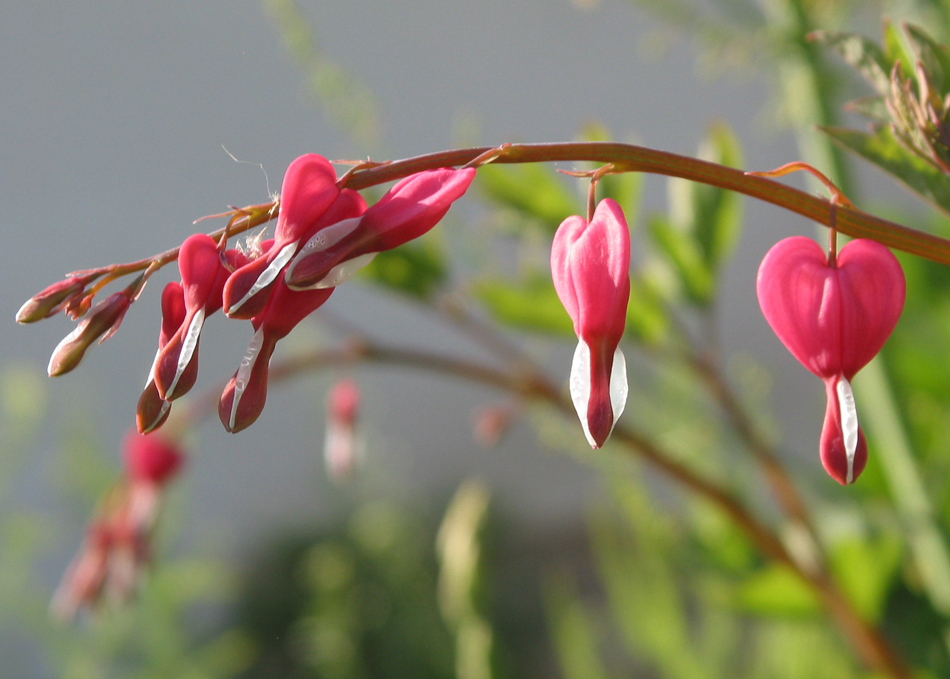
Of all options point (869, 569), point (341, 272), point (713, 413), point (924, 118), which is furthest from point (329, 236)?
point (713, 413)

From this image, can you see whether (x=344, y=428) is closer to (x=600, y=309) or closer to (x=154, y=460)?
(x=154, y=460)

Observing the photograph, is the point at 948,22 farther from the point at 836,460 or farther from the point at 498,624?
the point at 498,624

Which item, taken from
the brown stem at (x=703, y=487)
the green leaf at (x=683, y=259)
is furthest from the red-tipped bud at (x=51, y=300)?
the green leaf at (x=683, y=259)

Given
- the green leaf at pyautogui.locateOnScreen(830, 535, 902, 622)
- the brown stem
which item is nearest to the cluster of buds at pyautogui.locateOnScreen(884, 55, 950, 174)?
the brown stem

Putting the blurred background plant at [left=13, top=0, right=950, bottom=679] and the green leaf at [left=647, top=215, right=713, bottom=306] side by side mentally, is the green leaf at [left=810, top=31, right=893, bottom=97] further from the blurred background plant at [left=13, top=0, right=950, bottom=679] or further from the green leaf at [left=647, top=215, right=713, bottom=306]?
the green leaf at [left=647, top=215, right=713, bottom=306]

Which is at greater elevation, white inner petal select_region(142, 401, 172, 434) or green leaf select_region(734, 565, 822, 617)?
white inner petal select_region(142, 401, 172, 434)

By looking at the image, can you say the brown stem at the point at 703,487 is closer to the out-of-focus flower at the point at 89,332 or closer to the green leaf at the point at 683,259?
the green leaf at the point at 683,259

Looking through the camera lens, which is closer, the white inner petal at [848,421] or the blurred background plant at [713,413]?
the white inner petal at [848,421]
